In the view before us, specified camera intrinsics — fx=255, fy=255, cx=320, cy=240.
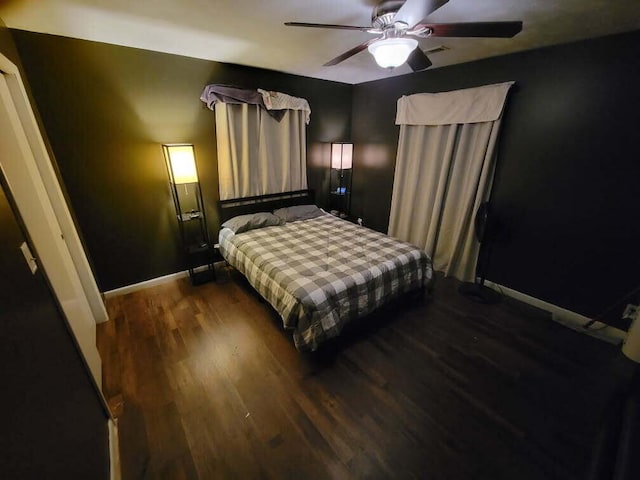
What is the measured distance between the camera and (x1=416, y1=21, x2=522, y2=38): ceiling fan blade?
4.22 ft

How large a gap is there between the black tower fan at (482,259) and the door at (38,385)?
10.5 ft

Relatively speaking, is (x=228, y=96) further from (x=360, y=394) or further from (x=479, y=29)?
(x=360, y=394)

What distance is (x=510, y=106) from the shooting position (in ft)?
8.39

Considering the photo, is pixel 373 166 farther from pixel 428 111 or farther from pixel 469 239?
pixel 469 239

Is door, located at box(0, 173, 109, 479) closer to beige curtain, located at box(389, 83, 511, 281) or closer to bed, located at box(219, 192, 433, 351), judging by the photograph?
bed, located at box(219, 192, 433, 351)

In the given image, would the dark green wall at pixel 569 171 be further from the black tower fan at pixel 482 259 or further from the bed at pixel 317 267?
the bed at pixel 317 267

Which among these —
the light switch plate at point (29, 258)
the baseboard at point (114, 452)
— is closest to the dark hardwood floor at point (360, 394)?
the baseboard at point (114, 452)

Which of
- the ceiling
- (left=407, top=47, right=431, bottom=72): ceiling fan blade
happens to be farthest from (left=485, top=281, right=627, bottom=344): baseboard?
(left=407, top=47, right=431, bottom=72): ceiling fan blade

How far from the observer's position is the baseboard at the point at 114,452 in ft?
4.23

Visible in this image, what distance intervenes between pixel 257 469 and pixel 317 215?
2.83 meters

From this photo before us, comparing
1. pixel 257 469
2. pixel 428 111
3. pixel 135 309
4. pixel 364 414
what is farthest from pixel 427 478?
pixel 428 111

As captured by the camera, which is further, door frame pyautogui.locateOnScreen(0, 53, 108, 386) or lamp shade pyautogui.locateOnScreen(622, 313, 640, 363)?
lamp shade pyautogui.locateOnScreen(622, 313, 640, 363)

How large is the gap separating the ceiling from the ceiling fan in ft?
0.81

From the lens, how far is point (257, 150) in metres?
3.35
